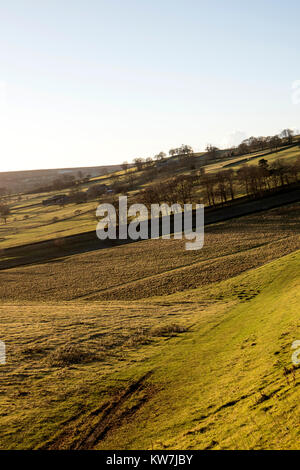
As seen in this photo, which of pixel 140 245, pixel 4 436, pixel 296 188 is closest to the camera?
pixel 4 436

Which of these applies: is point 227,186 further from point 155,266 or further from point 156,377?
point 156,377

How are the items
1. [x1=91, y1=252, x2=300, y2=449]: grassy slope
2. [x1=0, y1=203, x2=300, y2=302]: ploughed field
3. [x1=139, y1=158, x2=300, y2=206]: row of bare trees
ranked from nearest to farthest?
[x1=91, y1=252, x2=300, y2=449]: grassy slope < [x1=0, y1=203, x2=300, y2=302]: ploughed field < [x1=139, y1=158, x2=300, y2=206]: row of bare trees

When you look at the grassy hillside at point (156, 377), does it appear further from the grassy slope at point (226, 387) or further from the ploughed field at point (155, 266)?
the ploughed field at point (155, 266)

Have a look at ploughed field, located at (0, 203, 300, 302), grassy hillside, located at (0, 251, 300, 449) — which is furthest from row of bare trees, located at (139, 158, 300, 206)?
grassy hillside, located at (0, 251, 300, 449)

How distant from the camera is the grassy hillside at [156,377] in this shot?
1576 centimetres

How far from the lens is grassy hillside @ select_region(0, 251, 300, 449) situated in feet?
51.7

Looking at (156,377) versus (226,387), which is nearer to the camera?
(226,387)

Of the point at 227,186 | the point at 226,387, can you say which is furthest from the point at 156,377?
the point at 227,186

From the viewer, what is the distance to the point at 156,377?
21891mm

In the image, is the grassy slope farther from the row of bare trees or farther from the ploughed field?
the row of bare trees

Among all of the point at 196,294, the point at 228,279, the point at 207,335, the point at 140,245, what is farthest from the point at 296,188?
the point at 207,335
